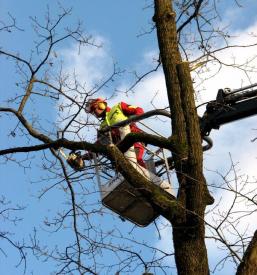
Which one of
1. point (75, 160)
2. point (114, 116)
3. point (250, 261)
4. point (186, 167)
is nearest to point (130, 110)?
point (114, 116)

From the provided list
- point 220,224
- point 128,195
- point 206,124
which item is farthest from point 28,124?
point 220,224

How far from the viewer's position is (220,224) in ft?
18.8

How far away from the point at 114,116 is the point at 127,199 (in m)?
1.13

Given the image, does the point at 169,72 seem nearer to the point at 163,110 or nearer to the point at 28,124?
the point at 163,110

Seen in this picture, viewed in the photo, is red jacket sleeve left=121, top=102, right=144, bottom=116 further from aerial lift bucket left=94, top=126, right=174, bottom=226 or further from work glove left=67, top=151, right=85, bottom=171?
work glove left=67, top=151, right=85, bottom=171

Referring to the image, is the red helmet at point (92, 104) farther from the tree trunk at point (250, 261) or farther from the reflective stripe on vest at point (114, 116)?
the tree trunk at point (250, 261)

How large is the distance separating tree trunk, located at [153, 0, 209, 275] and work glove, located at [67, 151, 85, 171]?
1.38 meters

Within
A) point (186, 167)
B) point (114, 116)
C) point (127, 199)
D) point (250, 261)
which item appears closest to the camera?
point (250, 261)

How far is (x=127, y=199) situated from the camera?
7785mm

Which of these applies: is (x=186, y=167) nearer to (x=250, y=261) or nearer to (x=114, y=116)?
(x=250, y=261)

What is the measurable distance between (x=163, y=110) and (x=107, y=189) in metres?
1.22

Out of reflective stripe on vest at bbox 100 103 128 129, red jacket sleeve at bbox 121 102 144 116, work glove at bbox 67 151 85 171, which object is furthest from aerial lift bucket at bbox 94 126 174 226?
red jacket sleeve at bbox 121 102 144 116

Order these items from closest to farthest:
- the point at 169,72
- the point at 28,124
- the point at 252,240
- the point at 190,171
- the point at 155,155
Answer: the point at 252,240 < the point at 190,171 < the point at 169,72 < the point at 28,124 < the point at 155,155

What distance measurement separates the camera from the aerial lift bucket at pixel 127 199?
770 centimetres
